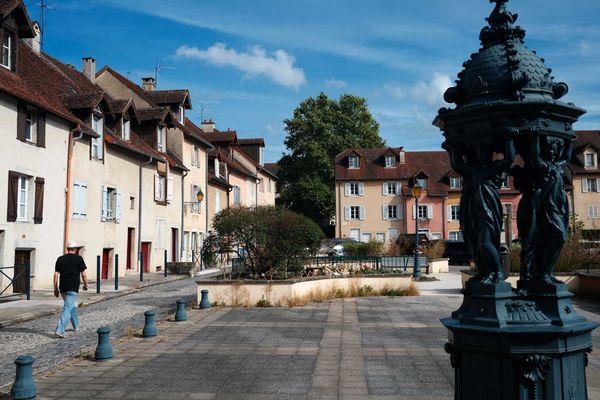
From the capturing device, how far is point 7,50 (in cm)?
1961

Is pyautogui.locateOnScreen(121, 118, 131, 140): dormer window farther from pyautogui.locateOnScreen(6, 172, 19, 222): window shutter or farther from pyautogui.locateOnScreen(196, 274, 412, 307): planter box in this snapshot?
pyautogui.locateOnScreen(196, 274, 412, 307): planter box

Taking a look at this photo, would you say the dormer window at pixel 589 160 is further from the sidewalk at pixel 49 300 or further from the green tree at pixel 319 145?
the sidewalk at pixel 49 300

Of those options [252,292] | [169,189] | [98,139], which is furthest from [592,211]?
[252,292]

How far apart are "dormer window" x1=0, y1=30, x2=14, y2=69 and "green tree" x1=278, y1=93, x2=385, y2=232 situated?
116ft

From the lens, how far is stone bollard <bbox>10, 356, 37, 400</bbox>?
5.82m

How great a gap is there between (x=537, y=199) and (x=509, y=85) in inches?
33.5

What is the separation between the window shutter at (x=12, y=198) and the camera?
18125 mm

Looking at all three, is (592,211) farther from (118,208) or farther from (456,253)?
(118,208)

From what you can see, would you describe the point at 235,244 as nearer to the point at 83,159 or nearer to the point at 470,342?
the point at 83,159

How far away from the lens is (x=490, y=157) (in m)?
4.39

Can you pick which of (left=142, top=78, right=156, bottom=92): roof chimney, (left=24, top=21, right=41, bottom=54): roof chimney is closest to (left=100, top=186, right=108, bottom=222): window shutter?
(left=24, top=21, right=41, bottom=54): roof chimney

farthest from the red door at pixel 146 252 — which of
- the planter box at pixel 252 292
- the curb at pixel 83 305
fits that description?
the planter box at pixel 252 292

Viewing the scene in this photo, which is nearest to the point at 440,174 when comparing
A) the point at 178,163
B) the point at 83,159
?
the point at 178,163

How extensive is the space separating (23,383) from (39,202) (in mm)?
15151
